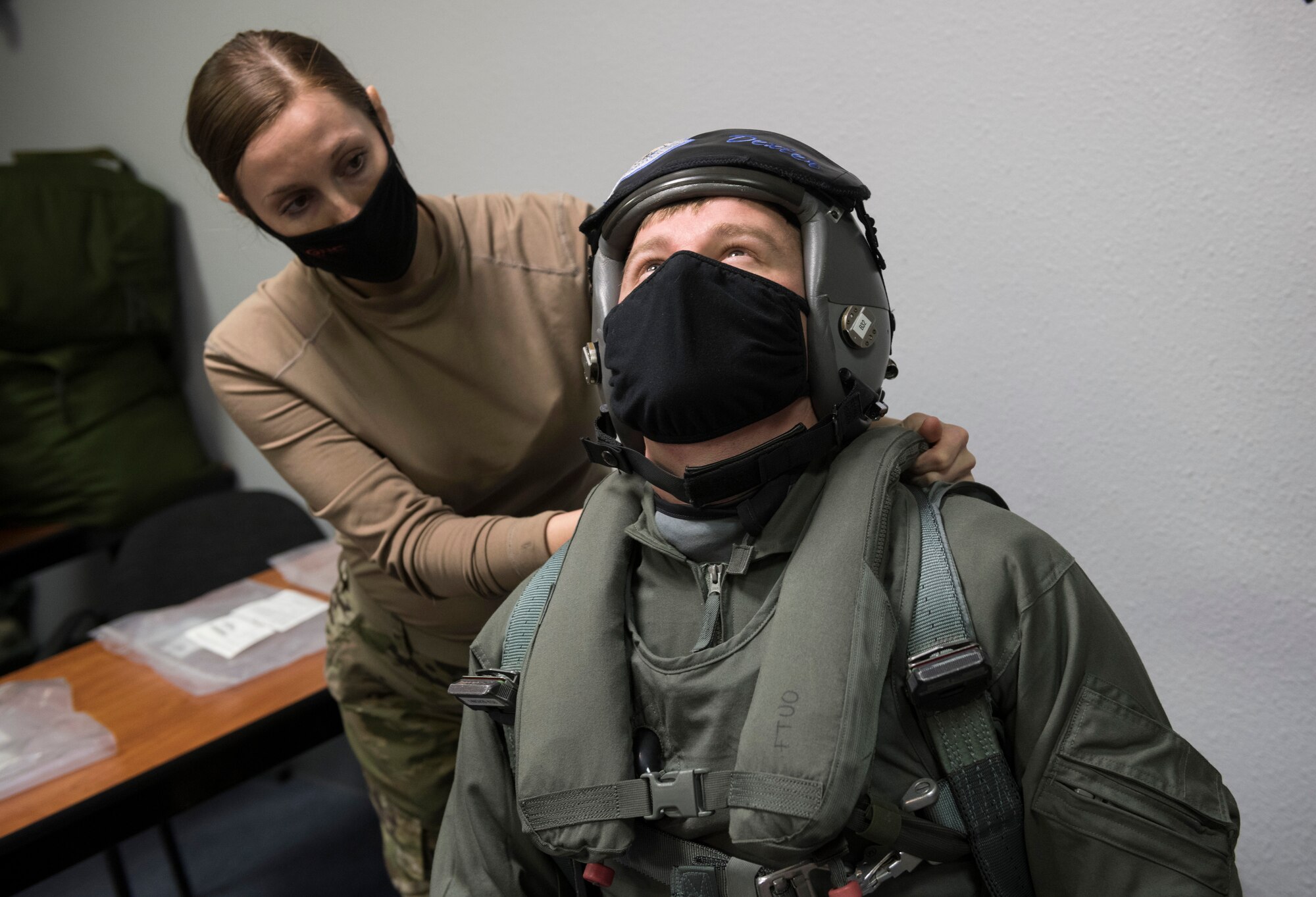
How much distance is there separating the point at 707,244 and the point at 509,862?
0.67 meters

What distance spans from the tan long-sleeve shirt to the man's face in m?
0.53

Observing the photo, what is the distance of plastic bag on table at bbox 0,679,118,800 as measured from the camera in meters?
1.70

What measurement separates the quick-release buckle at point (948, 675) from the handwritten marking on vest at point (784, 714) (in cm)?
10

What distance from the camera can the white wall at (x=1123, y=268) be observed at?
1.21 metres

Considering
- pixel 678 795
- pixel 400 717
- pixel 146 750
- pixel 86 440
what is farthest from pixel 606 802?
pixel 86 440

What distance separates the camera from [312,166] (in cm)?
123

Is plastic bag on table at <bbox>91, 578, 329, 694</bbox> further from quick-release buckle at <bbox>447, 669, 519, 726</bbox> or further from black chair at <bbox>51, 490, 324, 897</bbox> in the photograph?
quick-release buckle at <bbox>447, 669, 519, 726</bbox>

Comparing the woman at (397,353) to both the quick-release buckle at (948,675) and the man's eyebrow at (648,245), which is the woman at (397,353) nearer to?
the man's eyebrow at (648,245)

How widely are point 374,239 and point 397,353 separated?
0.20m

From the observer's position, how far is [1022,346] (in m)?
1.45

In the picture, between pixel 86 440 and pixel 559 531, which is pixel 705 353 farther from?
pixel 86 440

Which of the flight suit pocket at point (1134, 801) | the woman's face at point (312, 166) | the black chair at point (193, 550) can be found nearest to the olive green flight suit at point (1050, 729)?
the flight suit pocket at point (1134, 801)

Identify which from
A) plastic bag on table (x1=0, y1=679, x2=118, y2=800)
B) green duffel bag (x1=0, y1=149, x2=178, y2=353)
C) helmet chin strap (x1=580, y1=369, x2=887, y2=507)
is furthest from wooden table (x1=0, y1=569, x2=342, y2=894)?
green duffel bag (x1=0, y1=149, x2=178, y2=353)

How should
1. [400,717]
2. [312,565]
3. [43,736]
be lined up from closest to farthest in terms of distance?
[400,717] < [43,736] < [312,565]
